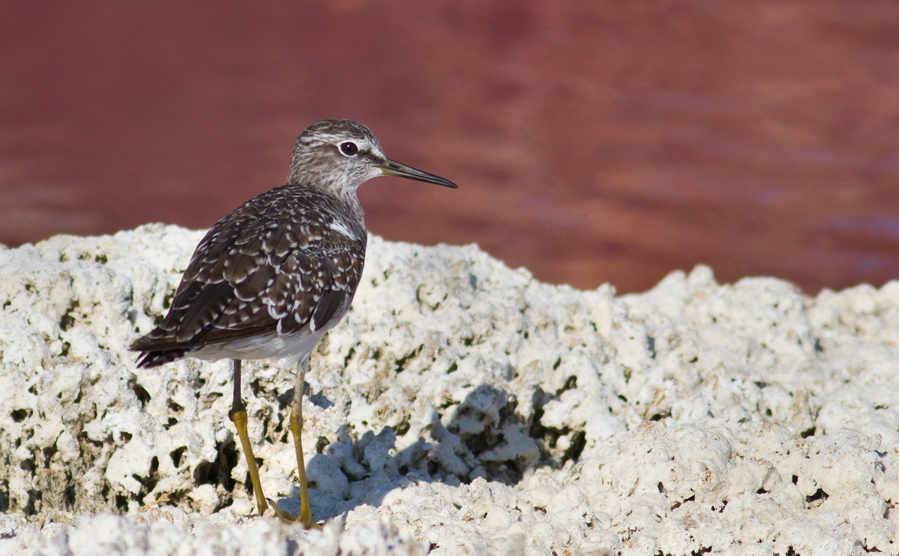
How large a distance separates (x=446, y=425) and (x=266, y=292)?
4.77 feet

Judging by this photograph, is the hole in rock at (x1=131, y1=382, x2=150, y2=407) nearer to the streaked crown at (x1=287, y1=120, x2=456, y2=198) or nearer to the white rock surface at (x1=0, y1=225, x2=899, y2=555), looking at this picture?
the white rock surface at (x1=0, y1=225, x2=899, y2=555)

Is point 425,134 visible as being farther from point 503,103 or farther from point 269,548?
point 269,548

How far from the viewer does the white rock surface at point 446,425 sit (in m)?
3.86

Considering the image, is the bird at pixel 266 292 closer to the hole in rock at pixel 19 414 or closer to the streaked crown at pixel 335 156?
the streaked crown at pixel 335 156

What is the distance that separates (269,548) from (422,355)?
2.14 meters

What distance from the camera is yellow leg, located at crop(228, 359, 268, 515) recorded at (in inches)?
168

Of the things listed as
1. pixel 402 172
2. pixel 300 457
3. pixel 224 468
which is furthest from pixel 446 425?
pixel 402 172

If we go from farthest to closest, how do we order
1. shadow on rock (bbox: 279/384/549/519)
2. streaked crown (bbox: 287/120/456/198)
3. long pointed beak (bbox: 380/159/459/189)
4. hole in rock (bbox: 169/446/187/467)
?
long pointed beak (bbox: 380/159/459/189), streaked crown (bbox: 287/120/456/198), shadow on rock (bbox: 279/384/549/519), hole in rock (bbox: 169/446/187/467)

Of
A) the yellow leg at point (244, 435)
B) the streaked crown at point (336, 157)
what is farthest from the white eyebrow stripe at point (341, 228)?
the yellow leg at point (244, 435)

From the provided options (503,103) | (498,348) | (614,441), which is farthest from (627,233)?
(614,441)

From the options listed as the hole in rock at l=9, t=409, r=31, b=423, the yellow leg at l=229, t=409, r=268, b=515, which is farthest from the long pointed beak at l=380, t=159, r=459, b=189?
the hole in rock at l=9, t=409, r=31, b=423

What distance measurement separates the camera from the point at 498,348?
5.46 meters

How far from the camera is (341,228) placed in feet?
15.4

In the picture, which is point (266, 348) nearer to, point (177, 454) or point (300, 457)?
point (300, 457)
